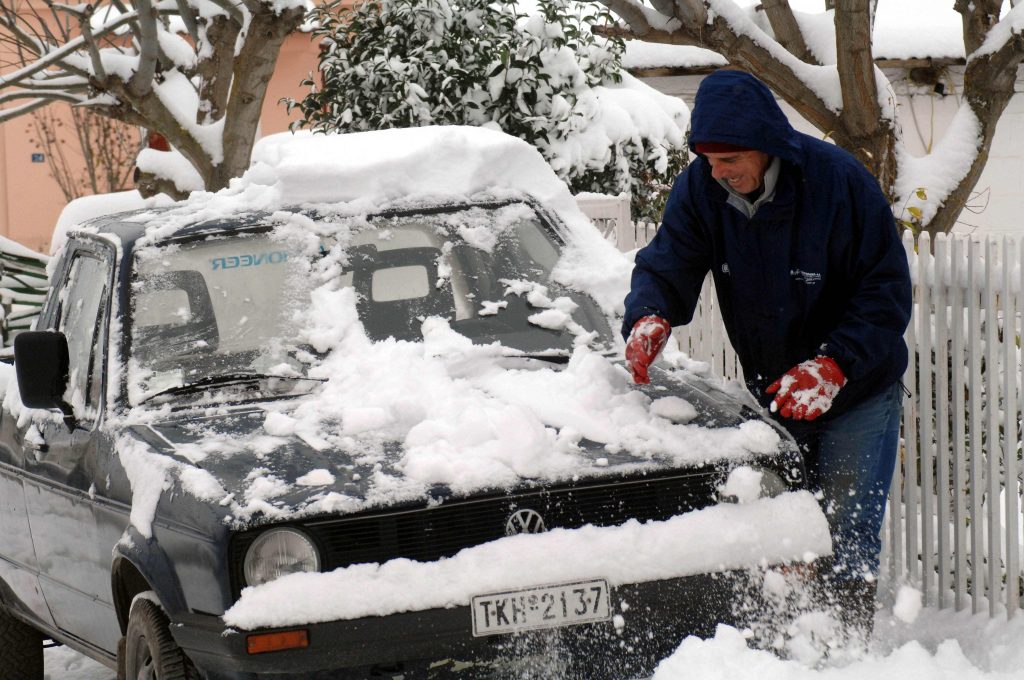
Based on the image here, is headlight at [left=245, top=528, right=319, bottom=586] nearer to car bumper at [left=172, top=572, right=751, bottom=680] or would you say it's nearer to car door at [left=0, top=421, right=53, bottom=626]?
car bumper at [left=172, top=572, right=751, bottom=680]

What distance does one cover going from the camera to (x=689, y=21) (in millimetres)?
7695

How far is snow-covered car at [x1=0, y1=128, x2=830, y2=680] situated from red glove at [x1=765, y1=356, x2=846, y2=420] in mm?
100

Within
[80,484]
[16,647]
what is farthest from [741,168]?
[16,647]

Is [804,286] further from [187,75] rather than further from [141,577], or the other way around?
[187,75]

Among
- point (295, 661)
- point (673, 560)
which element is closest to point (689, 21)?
point (673, 560)

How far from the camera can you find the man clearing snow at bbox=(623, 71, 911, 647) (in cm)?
443

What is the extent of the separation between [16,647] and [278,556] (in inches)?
98.6

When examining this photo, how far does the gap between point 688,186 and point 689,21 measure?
3.11 metres

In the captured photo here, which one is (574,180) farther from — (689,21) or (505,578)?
(505,578)

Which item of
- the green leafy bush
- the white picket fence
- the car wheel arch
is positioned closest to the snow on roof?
the green leafy bush

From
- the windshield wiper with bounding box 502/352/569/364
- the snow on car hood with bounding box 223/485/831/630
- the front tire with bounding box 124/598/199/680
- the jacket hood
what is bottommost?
the front tire with bounding box 124/598/199/680

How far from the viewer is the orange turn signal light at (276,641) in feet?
11.9

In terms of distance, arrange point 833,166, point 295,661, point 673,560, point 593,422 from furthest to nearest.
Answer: point 833,166 → point 593,422 → point 673,560 → point 295,661

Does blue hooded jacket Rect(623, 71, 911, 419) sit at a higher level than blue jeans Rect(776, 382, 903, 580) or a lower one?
higher
